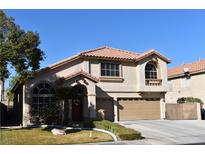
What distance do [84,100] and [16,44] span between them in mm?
8359

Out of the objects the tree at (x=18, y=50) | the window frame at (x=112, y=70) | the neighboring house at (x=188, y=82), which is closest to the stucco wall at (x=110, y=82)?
the window frame at (x=112, y=70)

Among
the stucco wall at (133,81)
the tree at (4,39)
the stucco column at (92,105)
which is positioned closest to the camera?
the tree at (4,39)

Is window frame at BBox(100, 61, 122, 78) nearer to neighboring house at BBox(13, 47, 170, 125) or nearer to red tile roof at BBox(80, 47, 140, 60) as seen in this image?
neighboring house at BBox(13, 47, 170, 125)

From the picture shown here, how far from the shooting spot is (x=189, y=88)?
34438mm

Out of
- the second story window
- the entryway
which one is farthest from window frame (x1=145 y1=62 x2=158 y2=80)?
the entryway

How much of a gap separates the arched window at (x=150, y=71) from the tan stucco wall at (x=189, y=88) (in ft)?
20.8

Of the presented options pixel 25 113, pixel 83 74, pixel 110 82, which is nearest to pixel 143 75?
pixel 110 82

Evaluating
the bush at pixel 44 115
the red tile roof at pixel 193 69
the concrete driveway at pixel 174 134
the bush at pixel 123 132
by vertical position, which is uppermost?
the red tile roof at pixel 193 69

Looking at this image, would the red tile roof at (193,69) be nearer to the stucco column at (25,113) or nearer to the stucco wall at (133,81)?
the stucco wall at (133,81)

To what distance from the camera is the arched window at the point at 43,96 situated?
947 inches

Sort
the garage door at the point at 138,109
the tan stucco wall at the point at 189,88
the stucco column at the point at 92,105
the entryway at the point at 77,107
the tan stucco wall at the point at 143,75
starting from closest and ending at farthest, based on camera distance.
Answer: the entryway at the point at 77,107
the stucco column at the point at 92,105
the garage door at the point at 138,109
the tan stucco wall at the point at 143,75
the tan stucco wall at the point at 189,88

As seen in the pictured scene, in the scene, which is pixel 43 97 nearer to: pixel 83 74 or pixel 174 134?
pixel 83 74

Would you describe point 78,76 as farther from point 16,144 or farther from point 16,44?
point 16,144

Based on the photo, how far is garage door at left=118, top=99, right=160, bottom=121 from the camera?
92.5ft
